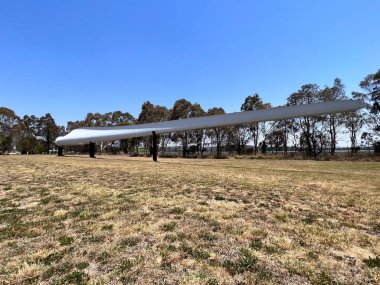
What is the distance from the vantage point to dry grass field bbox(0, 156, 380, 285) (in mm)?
2422

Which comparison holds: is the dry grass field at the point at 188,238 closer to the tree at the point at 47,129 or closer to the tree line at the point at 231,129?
the tree line at the point at 231,129

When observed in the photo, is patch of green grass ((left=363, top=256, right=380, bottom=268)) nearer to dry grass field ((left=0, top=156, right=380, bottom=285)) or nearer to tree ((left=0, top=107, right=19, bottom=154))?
dry grass field ((left=0, top=156, right=380, bottom=285))

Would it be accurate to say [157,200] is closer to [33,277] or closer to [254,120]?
[33,277]

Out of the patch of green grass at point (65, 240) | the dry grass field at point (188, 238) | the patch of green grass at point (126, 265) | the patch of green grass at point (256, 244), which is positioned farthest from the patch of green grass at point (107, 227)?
the patch of green grass at point (256, 244)

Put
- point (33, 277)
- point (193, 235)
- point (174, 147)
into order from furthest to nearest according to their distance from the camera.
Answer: point (174, 147) < point (193, 235) < point (33, 277)

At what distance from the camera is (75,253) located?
9.36 feet

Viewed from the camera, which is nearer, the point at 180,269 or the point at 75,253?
the point at 180,269

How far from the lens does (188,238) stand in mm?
3256

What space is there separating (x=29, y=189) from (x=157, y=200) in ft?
11.2

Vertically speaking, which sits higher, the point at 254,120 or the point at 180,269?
the point at 254,120

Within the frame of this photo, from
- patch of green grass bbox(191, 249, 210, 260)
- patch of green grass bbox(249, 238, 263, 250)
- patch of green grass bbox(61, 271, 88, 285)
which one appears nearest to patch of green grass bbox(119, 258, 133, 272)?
patch of green grass bbox(61, 271, 88, 285)

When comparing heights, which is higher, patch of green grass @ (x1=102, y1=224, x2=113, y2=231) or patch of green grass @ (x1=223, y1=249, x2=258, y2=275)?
patch of green grass @ (x1=102, y1=224, x2=113, y2=231)

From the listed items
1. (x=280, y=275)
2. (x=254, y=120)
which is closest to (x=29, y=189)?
(x=280, y=275)

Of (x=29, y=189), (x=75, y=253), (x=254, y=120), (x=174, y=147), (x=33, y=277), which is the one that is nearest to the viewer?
(x=33, y=277)
